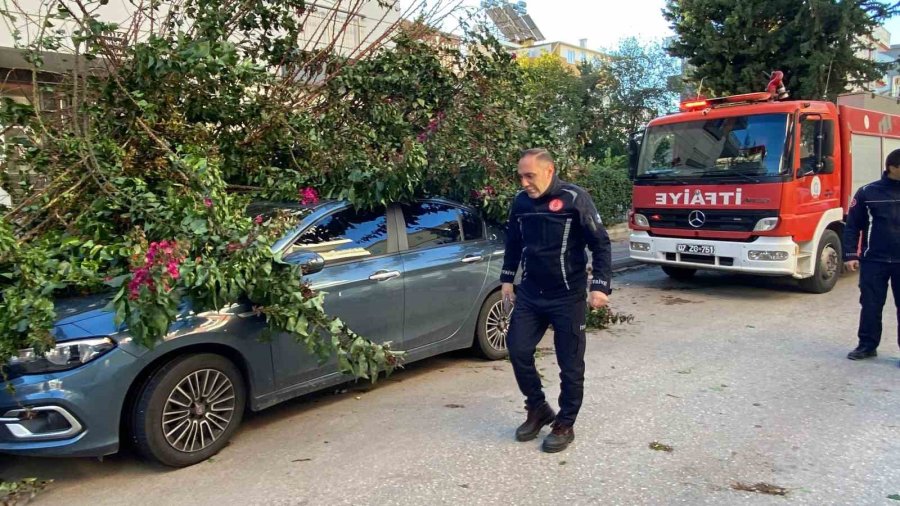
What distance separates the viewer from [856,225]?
6027mm

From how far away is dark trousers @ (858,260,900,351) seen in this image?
5859 mm

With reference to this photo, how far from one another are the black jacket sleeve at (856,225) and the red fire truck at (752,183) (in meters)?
1.96

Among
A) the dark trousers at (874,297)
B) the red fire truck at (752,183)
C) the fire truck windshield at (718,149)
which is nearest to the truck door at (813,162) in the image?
the red fire truck at (752,183)

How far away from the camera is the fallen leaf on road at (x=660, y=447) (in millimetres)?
4047

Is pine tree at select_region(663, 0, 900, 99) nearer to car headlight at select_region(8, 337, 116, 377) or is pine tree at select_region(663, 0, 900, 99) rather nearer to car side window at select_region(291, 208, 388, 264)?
car side window at select_region(291, 208, 388, 264)

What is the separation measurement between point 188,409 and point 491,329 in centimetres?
271

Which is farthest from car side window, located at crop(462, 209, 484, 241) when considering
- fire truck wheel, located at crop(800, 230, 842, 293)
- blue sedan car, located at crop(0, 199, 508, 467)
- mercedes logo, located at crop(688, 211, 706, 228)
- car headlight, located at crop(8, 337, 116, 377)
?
fire truck wheel, located at crop(800, 230, 842, 293)

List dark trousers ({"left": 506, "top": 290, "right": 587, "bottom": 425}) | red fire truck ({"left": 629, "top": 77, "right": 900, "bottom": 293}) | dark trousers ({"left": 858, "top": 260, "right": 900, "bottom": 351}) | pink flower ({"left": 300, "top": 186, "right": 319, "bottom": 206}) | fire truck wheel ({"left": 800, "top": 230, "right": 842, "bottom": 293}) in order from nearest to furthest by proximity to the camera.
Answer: dark trousers ({"left": 506, "top": 290, "right": 587, "bottom": 425}) → pink flower ({"left": 300, "top": 186, "right": 319, "bottom": 206}) → dark trousers ({"left": 858, "top": 260, "right": 900, "bottom": 351}) → red fire truck ({"left": 629, "top": 77, "right": 900, "bottom": 293}) → fire truck wheel ({"left": 800, "top": 230, "right": 842, "bottom": 293})

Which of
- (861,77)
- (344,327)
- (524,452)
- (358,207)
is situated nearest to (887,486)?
(524,452)

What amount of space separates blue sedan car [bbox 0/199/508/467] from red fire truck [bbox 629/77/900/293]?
3.94 meters

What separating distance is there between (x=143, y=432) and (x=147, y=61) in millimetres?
2390

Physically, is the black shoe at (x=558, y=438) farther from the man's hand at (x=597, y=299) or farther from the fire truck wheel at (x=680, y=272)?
the fire truck wheel at (x=680, y=272)

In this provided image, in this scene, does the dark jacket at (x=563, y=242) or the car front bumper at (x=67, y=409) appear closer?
the car front bumper at (x=67, y=409)

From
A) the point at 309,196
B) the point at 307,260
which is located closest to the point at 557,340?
the point at 307,260
